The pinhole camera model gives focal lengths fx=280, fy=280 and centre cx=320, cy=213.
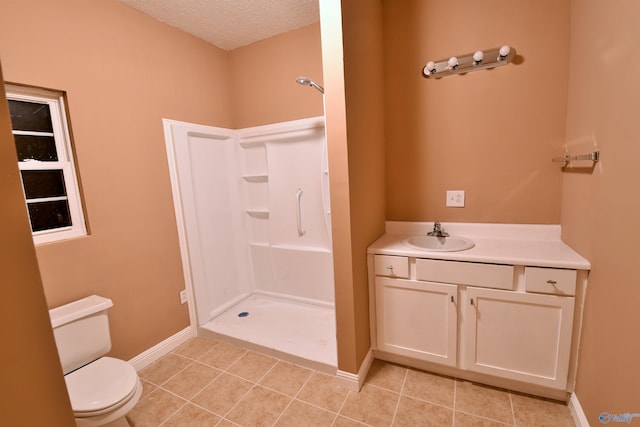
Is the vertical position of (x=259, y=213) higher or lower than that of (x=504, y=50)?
lower

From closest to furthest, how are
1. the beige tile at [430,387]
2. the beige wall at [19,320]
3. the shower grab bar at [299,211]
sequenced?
the beige wall at [19,320] → the beige tile at [430,387] → the shower grab bar at [299,211]

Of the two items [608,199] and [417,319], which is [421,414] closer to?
[417,319]

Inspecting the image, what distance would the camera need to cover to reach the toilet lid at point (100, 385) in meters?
1.32

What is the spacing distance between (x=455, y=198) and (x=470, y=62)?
0.91 m

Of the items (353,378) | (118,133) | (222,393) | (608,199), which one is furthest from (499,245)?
(118,133)

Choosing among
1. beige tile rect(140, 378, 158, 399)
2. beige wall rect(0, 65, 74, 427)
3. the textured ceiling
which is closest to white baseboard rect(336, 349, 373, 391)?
beige tile rect(140, 378, 158, 399)

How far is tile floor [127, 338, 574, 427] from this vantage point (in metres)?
1.54

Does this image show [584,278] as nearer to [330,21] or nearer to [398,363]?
[398,363]

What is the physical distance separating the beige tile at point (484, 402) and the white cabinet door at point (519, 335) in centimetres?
14

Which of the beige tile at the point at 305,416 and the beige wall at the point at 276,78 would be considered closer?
the beige tile at the point at 305,416

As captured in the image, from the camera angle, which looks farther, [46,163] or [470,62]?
[470,62]

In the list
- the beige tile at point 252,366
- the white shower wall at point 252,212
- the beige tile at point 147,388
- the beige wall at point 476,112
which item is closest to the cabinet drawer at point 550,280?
the beige wall at point 476,112

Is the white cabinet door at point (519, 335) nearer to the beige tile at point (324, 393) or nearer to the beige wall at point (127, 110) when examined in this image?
the beige tile at point (324, 393)

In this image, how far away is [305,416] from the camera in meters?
1.59
